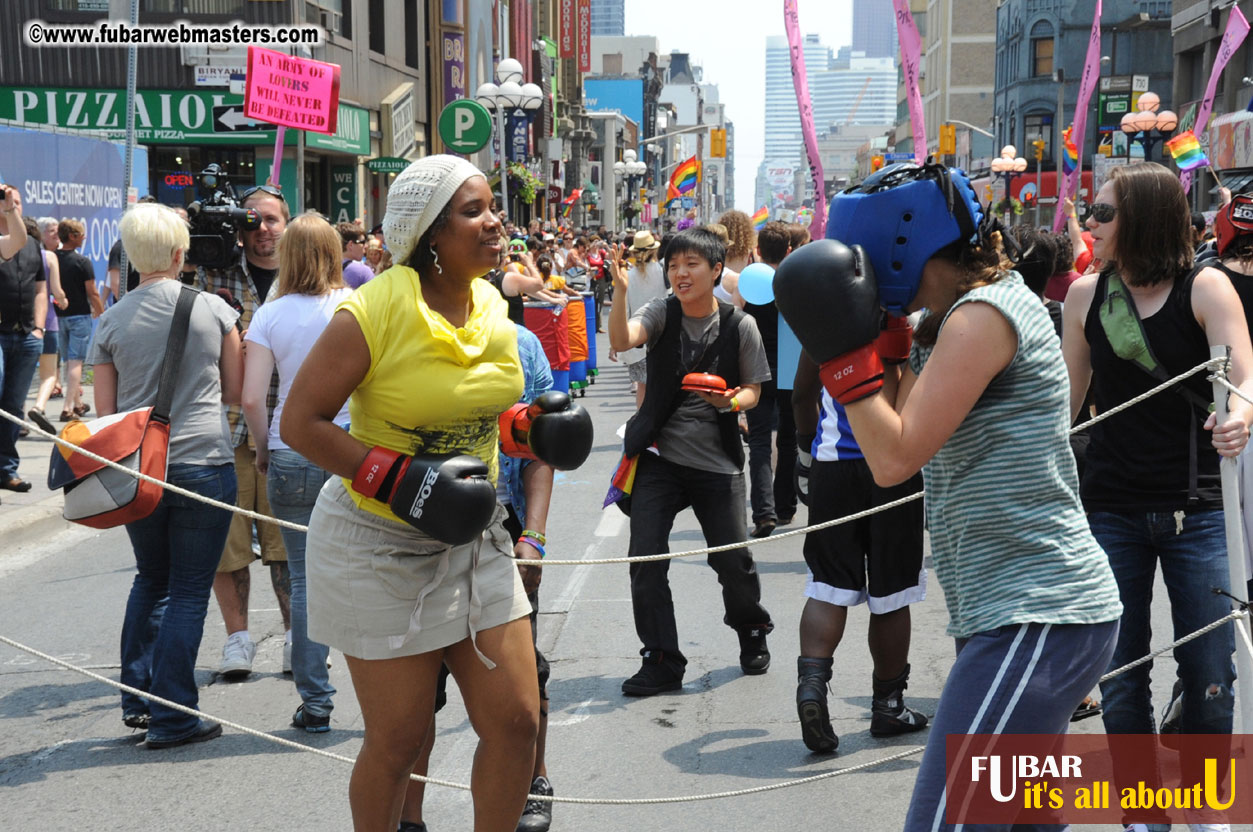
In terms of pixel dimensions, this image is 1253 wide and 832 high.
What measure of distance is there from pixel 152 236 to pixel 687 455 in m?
2.38

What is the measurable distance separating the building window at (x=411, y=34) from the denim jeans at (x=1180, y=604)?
32.7 m

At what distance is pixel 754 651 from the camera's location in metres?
6.09

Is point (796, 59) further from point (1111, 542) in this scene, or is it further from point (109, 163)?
point (1111, 542)

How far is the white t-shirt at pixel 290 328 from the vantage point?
209 inches

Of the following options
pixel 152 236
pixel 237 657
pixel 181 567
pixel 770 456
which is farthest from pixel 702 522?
pixel 770 456

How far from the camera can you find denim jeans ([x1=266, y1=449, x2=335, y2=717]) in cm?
→ 533

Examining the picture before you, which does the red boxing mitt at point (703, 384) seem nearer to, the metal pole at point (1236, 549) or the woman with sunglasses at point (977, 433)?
the metal pole at point (1236, 549)

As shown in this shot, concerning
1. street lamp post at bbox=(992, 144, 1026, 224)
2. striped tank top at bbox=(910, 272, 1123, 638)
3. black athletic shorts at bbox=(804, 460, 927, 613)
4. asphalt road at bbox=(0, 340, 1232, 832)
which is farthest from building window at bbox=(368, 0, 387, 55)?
street lamp post at bbox=(992, 144, 1026, 224)

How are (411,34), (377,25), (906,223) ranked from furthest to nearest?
(411,34)
(377,25)
(906,223)

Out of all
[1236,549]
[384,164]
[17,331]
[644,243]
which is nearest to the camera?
[1236,549]

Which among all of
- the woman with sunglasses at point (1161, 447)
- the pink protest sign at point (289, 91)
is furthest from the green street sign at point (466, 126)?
the woman with sunglasses at point (1161, 447)

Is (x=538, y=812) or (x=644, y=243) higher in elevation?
(x=644, y=243)

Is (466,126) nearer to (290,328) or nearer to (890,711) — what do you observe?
(290,328)

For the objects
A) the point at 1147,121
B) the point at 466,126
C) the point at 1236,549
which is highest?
the point at 1147,121
